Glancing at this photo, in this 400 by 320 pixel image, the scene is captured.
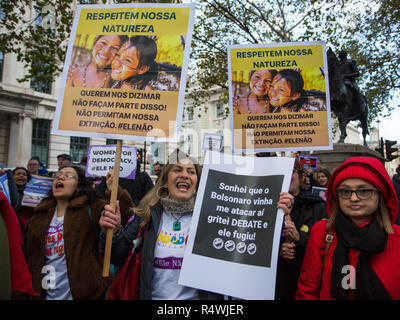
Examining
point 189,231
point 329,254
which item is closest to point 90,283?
point 189,231

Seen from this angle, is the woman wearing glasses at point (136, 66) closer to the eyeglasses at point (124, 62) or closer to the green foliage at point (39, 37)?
the eyeglasses at point (124, 62)

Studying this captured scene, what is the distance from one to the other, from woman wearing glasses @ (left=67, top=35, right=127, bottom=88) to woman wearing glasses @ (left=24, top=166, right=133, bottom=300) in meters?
0.84

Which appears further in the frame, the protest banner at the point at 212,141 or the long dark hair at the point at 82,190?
the protest banner at the point at 212,141

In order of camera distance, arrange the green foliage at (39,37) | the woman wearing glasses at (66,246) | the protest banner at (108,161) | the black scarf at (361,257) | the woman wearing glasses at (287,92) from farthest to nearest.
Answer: the green foliage at (39,37) < the protest banner at (108,161) < the woman wearing glasses at (287,92) < the woman wearing glasses at (66,246) < the black scarf at (361,257)

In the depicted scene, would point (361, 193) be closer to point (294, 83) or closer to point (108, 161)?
point (294, 83)

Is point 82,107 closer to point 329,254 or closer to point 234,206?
point 234,206

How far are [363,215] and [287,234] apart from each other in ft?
1.67

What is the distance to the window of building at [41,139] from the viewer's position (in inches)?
813

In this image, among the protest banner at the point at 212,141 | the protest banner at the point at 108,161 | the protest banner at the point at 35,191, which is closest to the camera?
the protest banner at the point at 35,191

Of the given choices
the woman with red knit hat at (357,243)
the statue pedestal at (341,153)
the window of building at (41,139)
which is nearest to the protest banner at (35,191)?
the woman with red knit hat at (357,243)

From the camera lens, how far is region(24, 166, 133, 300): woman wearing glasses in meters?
2.48

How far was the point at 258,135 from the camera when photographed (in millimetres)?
3051

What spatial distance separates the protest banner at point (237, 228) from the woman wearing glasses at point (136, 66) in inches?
31.6

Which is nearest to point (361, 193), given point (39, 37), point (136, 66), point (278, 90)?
point (278, 90)
